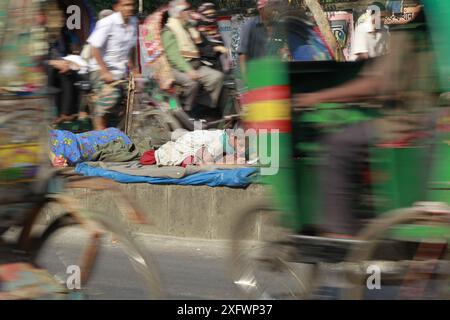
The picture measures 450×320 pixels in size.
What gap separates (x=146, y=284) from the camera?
3.95m

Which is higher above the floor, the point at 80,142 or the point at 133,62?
the point at 133,62

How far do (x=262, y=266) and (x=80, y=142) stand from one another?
17.5 ft

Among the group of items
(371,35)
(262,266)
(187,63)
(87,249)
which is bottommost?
(262,266)

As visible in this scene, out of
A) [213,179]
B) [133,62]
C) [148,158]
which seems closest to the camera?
[213,179]

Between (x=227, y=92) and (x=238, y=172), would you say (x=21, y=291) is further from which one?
(x=227, y=92)

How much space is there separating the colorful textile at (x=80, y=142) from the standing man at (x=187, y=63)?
93cm

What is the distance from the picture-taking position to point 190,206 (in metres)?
8.48

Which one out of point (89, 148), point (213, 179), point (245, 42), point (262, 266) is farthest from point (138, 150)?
point (262, 266)

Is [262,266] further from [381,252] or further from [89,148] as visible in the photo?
[89,148]

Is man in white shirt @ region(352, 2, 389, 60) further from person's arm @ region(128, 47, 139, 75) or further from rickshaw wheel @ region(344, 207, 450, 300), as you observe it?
person's arm @ region(128, 47, 139, 75)

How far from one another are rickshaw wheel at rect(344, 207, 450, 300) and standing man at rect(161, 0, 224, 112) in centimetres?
618

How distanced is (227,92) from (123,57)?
137cm

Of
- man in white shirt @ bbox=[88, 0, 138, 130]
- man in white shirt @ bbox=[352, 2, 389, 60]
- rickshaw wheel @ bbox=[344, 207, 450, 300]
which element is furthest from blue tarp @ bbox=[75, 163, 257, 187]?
rickshaw wheel @ bbox=[344, 207, 450, 300]
